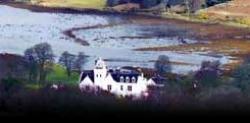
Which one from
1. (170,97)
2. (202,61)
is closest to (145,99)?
(170,97)

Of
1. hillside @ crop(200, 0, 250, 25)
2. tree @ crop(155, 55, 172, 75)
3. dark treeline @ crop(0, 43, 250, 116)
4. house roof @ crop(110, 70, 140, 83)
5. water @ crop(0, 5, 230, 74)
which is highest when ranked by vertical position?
hillside @ crop(200, 0, 250, 25)

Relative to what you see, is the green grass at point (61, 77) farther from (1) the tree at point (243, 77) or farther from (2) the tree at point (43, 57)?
(1) the tree at point (243, 77)

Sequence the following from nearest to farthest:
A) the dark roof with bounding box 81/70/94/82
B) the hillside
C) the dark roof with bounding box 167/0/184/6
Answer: the dark roof with bounding box 81/70/94/82
the hillside
the dark roof with bounding box 167/0/184/6

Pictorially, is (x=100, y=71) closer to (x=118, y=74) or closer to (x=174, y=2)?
(x=118, y=74)

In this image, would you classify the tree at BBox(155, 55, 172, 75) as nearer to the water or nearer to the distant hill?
the water


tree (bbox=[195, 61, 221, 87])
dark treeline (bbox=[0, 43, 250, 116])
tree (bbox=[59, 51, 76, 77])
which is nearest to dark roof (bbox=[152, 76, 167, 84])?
dark treeline (bbox=[0, 43, 250, 116])

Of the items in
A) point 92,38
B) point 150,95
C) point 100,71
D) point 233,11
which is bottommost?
point 150,95

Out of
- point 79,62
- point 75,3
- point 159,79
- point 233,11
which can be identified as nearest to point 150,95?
point 159,79
